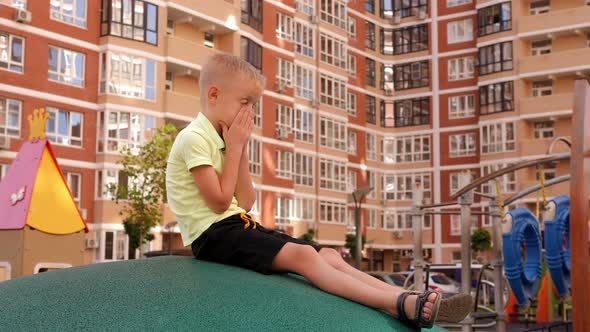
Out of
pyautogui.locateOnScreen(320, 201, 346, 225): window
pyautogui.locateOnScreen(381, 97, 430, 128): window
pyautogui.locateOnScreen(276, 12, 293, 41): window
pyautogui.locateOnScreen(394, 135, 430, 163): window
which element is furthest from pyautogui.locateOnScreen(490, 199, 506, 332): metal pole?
pyautogui.locateOnScreen(381, 97, 430, 128): window

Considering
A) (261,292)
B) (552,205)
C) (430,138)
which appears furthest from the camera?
(430,138)

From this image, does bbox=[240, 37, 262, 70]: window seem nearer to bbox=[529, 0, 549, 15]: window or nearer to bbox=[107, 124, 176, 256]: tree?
bbox=[107, 124, 176, 256]: tree

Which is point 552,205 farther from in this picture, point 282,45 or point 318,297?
point 282,45

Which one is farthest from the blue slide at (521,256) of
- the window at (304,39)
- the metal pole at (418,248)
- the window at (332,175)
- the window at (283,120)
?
the window at (304,39)

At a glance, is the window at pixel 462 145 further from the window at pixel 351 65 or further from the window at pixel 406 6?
the window at pixel 406 6

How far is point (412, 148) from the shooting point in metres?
56.8

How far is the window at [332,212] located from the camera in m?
47.5

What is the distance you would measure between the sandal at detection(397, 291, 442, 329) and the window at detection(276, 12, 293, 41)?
138ft

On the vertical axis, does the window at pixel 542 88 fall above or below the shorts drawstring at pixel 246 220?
above

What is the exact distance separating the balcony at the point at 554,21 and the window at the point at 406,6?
1018cm

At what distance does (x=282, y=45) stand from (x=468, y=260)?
32.6 m

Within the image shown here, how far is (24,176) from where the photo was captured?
15.6 m

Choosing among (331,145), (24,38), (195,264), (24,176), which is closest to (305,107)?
(331,145)

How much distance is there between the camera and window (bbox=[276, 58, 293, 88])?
44344mm
